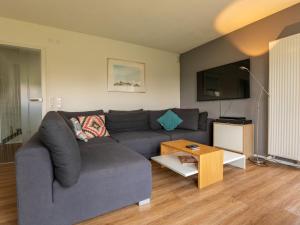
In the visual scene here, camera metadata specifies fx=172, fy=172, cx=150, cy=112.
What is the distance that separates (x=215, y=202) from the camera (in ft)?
5.27

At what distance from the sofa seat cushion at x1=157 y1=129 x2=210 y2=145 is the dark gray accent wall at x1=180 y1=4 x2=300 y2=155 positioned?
2.15 feet

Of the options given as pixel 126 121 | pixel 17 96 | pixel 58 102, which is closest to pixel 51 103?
pixel 58 102

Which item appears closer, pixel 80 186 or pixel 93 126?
pixel 80 186

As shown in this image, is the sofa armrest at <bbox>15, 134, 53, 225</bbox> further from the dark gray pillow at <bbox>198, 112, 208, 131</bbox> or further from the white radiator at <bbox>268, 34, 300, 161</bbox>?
the white radiator at <bbox>268, 34, 300, 161</bbox>

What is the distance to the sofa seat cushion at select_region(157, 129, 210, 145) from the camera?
2.99 metres

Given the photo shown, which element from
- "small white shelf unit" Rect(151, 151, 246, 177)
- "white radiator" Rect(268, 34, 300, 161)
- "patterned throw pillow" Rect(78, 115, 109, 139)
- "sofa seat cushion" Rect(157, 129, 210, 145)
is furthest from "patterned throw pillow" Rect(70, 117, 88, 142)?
"white radiator" Rect(268, 34, 300, 161)

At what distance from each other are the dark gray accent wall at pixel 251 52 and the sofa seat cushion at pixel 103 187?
7.83 ft

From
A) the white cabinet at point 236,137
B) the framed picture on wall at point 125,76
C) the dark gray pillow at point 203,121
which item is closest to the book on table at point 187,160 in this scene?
the white cabinet at point 236,137

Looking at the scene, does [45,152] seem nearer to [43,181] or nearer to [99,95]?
[43,181]

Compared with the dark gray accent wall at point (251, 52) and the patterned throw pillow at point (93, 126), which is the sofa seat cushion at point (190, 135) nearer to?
the dark gray accent wall at point (251, 52)

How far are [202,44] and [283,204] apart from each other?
11.1ft

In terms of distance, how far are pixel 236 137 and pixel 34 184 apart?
284cm

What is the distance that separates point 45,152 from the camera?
1.17m

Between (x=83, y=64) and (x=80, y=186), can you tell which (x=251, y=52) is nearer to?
(x=83, y=64)
